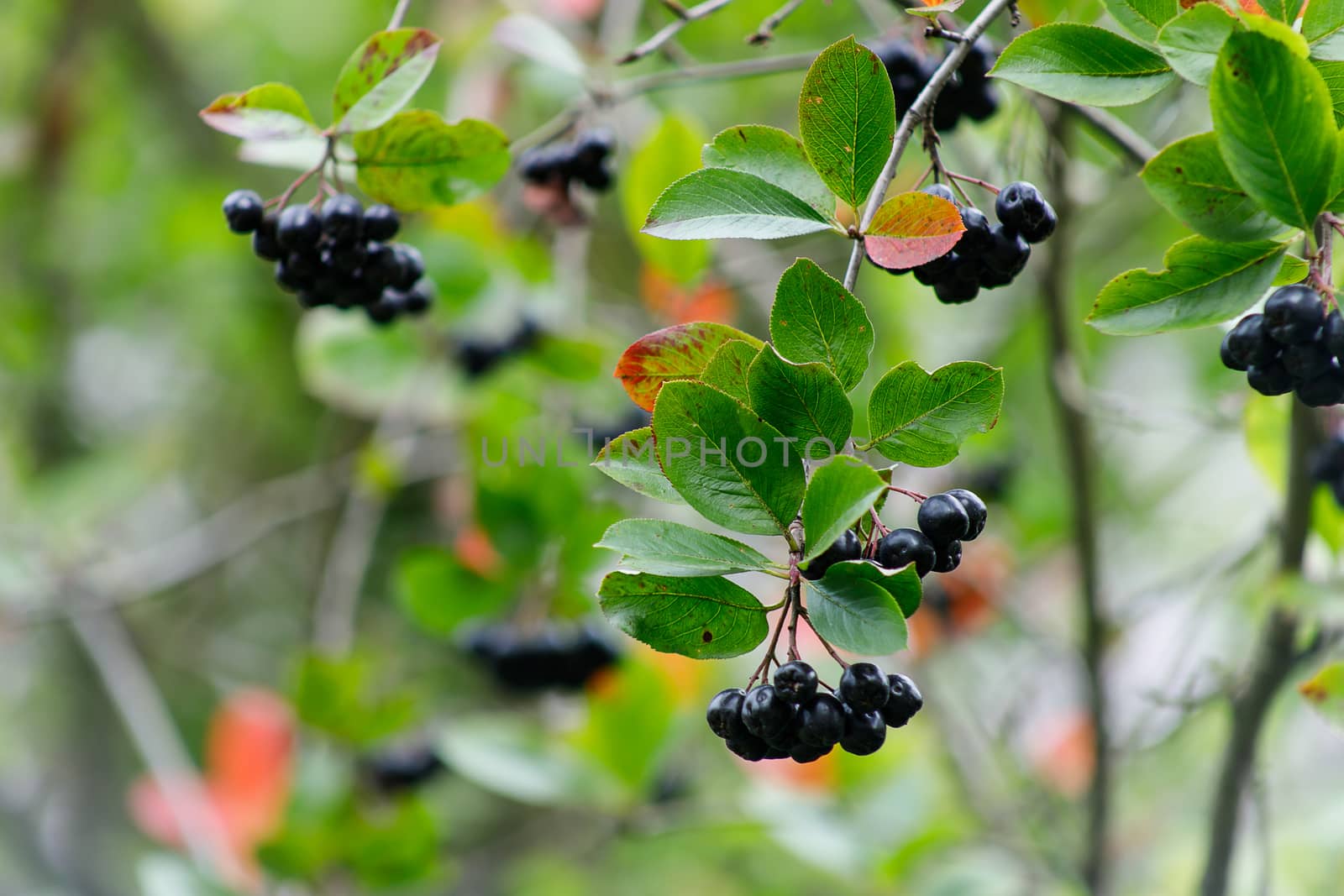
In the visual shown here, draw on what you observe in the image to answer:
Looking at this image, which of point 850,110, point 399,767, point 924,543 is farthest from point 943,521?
point 399,767

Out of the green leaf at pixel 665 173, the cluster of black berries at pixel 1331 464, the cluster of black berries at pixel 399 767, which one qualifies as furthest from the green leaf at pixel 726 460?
the cluster of black berries at pixel 399 767

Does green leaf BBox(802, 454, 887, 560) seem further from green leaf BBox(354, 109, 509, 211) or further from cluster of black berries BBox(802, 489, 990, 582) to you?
green leaf BBox(354, 109, 509, 211)

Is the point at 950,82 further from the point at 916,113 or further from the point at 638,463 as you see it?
the point at 638,463

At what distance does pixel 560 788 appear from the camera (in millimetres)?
1566

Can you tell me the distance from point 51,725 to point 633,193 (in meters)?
2.83

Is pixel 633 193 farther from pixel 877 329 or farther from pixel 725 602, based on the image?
pixel 725 602

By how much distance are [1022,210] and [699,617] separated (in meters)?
0.30

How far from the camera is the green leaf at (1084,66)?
608mm

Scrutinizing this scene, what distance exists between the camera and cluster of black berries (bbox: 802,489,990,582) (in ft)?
1.87

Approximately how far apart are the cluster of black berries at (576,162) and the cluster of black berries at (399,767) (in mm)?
929

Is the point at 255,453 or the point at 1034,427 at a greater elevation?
the point at 1034,427

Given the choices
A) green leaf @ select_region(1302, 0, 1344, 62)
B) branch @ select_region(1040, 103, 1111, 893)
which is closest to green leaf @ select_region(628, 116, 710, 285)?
branch @ select_region(1040, 103, 1111, 893)

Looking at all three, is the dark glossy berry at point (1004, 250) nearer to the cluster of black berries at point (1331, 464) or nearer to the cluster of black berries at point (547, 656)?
the cluster of black berries at point (1331, 464)

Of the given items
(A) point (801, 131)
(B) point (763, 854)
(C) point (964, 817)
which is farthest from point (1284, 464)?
(B) point (763, 854)
